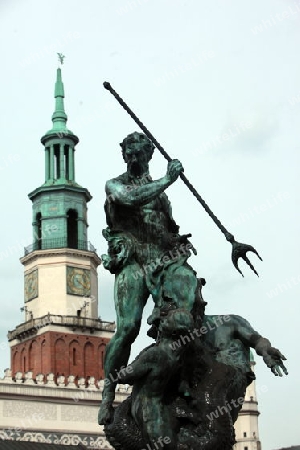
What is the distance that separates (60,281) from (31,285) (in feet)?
8.98

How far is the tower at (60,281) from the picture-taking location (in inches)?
2650

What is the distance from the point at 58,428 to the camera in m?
57.8

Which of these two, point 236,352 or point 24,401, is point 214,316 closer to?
point 236,352

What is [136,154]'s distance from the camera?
945cm

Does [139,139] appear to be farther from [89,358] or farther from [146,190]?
[89,358]

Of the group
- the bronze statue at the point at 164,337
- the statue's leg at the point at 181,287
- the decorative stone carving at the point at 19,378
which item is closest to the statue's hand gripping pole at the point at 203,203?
the bronze statue at the point at 164,337

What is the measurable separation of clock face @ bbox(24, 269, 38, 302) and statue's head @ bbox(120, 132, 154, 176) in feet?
203

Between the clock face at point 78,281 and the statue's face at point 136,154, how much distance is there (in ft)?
200

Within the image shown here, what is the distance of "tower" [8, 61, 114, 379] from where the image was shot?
6731cm

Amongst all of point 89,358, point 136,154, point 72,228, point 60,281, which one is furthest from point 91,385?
point 136,154

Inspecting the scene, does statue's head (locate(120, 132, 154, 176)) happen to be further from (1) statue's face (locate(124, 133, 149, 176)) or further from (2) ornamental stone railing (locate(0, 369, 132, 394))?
(2) ornamental stone railing (locate(0, 369, 132, 394))

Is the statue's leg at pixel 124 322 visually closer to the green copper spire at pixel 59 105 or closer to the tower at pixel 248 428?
the tower at pixel 248 428

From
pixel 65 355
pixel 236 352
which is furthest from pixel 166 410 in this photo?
pixel 65 355

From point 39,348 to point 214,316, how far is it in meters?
59.5
